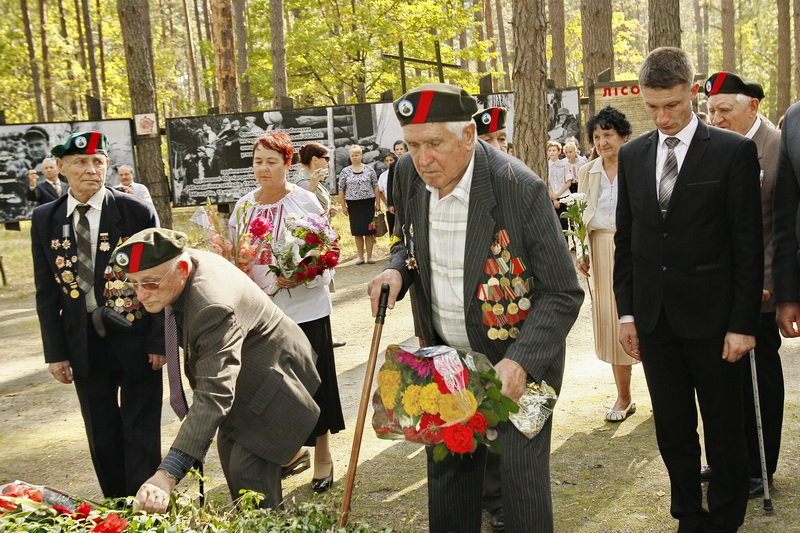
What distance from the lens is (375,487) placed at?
5.12m

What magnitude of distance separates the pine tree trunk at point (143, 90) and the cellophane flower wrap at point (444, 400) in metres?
10.5

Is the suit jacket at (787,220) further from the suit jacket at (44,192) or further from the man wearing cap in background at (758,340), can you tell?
the suit jacket at (44,192)

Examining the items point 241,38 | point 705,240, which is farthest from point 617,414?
point 241,38

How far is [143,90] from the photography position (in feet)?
42.5

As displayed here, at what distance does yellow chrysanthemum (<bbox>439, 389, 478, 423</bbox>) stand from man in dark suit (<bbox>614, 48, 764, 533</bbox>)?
4.25 feet

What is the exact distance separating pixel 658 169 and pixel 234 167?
43.6 feet

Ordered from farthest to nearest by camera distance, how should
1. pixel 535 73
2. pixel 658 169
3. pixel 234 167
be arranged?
pixel 234 167
pixel 535 73
pixel 658 169

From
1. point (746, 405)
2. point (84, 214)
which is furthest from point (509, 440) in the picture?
point (84, 214)

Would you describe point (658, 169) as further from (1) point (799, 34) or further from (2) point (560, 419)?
(1) point (799, 34)

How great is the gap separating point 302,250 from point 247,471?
167cm

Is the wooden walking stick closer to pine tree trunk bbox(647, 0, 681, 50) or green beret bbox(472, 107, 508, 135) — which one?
green beret bbox(472, 107, 508, 135)

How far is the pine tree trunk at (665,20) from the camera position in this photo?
34.0 ft

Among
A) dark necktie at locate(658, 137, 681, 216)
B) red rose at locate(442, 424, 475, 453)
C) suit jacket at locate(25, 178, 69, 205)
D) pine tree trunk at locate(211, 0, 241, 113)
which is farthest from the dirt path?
pine tree trunk at locate(211, 0, 241, 113)

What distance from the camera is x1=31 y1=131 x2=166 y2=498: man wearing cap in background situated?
15.1 ft
